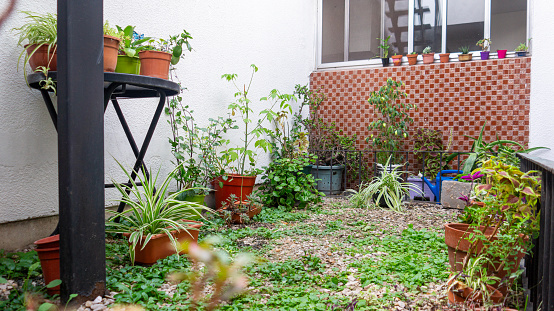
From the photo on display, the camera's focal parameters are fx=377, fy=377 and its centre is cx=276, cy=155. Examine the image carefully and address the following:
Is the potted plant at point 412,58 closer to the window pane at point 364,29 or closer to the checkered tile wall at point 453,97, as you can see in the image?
the checkered tile wall at point 453,97

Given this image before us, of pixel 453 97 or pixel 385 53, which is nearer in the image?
pixel 453 97

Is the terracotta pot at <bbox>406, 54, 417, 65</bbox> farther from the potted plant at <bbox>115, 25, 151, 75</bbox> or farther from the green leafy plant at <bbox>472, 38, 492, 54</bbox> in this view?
the potted plant at <bbox>115, 25, 151, 75</bbox>

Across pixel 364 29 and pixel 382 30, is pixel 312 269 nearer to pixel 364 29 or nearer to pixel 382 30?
pixel 382 30

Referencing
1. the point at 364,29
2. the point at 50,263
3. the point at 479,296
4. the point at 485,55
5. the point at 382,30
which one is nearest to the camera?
the point at 479,296

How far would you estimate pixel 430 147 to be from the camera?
579 centimetres

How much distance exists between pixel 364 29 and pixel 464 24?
171 cm

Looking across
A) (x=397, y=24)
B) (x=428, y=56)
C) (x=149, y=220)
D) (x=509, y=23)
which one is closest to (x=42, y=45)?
(x=149, y=220)

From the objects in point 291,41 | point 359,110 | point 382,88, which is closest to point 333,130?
point 359,110

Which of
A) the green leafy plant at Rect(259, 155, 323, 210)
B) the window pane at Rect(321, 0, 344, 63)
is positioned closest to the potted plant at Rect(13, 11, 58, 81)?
the green leafy plant at Rect(259, 155, 323, 210)

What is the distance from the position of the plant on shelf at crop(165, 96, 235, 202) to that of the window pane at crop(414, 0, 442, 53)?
4.20 meters

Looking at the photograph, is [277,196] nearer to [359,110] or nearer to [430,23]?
[359,110]

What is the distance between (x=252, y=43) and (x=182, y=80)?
60.5 inches

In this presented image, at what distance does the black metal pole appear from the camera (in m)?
1.62

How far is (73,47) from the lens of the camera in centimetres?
162
